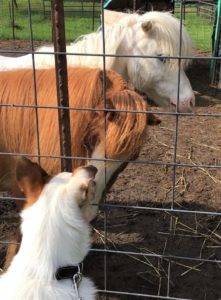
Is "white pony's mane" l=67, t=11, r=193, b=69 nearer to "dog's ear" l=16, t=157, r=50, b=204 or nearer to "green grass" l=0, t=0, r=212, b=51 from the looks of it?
"dog's ear" l=16, t=157, r=50, b=204

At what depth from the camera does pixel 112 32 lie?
466cm

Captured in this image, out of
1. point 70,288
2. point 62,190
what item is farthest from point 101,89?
point 70,288

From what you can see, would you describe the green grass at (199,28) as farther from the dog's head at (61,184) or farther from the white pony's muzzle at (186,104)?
the dog's head at (61,184)

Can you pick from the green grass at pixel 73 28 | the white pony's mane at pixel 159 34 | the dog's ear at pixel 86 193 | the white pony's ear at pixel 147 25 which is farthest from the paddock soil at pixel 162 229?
the green grass at pixel 73 28

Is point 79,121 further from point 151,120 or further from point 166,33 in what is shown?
point 166,33

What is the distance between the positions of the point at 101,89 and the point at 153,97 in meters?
2.23

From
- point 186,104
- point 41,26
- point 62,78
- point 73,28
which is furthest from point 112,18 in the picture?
point 41,26

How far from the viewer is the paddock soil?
3.22 metres

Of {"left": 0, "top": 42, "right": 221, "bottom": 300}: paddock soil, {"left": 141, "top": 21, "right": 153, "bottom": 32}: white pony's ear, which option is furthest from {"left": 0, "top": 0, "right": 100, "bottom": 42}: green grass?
{"left": 0, "top": 42, "right": 221, "bottom": 300}: paddock soil

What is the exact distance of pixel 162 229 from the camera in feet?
12.4

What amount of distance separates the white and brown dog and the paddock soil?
1.41 ft

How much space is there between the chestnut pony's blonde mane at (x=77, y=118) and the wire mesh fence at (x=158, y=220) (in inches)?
2.1

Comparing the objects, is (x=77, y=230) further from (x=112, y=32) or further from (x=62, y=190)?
(x=112, y=32)

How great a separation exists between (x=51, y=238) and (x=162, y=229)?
5.91 ft
